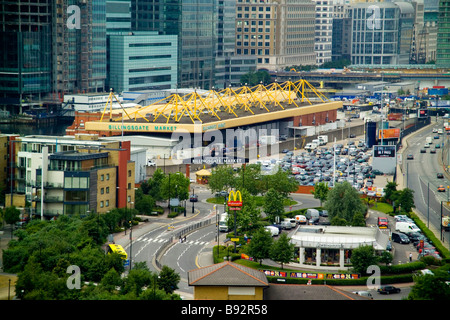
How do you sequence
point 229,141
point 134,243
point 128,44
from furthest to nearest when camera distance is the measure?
point 128,44
point 229,141
point 134,243

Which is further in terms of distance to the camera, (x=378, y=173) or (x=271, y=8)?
(x=271, y=8)

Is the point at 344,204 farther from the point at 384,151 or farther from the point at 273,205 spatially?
the point at 384,151

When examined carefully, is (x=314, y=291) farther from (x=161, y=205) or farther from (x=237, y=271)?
(x=161, y=205)

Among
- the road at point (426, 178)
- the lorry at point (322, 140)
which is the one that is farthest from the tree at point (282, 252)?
the lorry at point (322, 140)

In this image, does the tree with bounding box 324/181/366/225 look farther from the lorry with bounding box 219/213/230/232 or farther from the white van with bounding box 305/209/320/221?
the lorry with bounding box 219/213/230/232

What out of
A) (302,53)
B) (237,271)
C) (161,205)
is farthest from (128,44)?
(237,271)
